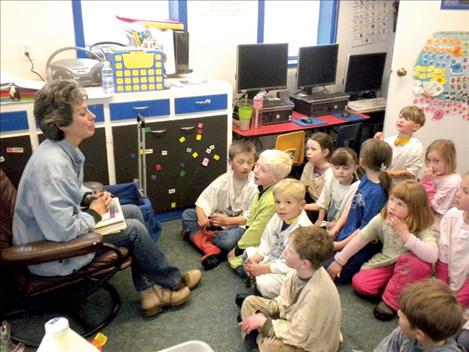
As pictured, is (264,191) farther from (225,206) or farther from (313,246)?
(313,246)

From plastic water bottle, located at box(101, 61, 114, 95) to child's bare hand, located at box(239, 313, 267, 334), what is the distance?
166cm

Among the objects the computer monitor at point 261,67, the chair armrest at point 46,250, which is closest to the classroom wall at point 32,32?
the computer monitor at point 261,67

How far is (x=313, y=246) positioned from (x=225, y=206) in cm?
122

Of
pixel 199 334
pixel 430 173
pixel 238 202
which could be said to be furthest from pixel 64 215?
pixel 430 173

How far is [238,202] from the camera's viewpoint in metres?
2.84

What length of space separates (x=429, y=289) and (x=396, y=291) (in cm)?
89

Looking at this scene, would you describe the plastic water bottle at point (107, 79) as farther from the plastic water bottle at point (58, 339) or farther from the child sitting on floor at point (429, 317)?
the child sitting on floor at point (429, 317)

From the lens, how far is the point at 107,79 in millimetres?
2787

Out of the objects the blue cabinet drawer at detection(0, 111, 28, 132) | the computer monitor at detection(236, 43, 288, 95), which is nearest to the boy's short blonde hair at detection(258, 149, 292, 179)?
the computer monitor at detection(236, 43, 288, 95)

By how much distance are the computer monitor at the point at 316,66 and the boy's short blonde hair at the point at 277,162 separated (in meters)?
1.68

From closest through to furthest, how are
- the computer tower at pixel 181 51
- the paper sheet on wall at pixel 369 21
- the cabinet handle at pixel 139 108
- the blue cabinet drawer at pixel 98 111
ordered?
the blue cabinet drawer at pixel 98 111
the cabinet handle at pixel 139 108
the computer tower at pixel 181 51
the paper sheet on wall at pixel 369 21

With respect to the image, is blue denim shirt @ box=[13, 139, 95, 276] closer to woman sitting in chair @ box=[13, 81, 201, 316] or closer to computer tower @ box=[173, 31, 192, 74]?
woman sitting in chair @ box=[13, 81, 201, 316]

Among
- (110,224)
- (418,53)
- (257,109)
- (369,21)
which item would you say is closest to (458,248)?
(110,224)

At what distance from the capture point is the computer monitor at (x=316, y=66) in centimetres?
392
